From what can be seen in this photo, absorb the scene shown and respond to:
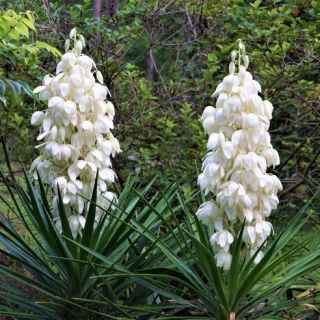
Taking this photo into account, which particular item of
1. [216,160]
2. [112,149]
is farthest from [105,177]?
[216,160]

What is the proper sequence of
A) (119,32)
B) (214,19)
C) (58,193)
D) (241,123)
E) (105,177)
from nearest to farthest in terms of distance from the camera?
(241,123) < (58,193) < (105,177) < (119,32) < (214,19)

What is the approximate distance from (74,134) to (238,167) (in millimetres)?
896

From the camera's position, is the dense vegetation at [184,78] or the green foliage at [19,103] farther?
the dense vegetation at [184,78]

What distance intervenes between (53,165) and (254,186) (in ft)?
3.53

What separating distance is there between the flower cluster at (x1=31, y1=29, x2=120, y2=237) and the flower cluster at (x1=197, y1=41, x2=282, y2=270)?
1.98ft

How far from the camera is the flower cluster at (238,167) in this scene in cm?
285

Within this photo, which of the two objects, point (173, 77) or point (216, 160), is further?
point (173, 77)

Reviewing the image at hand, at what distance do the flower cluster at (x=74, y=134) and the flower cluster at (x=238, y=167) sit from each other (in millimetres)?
603

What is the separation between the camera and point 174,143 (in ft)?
17.6

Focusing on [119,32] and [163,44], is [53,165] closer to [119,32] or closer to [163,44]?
[119,32]

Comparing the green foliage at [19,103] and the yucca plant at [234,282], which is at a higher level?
the green foliage at [19,103]

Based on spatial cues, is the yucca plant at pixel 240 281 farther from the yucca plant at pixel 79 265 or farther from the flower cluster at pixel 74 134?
the flower cluster at pixel 74 134

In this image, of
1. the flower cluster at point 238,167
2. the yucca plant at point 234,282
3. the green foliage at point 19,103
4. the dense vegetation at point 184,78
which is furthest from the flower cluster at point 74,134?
the dense vegetation at point 184,78

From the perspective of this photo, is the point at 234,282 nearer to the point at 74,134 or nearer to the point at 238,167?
the point at 238,167
